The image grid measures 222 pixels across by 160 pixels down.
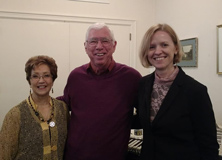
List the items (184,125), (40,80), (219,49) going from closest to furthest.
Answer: (184,125), (40,80), (219,49)

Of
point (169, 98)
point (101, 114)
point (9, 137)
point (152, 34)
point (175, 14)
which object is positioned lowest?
point (9, 137)

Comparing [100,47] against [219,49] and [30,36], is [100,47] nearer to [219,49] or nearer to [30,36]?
[219,49]

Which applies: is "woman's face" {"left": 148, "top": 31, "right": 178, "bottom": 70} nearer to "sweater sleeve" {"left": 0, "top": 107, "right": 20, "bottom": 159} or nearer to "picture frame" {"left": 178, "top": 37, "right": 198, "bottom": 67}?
"sweater sleeve" {"left": 0, "top": 107, "right": 20, "bottom": 159}

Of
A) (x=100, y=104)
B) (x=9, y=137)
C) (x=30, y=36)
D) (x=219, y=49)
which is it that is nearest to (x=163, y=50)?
(x=100, y=104)

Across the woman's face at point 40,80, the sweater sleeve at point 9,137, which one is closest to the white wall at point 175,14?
the woman's face at point 40,80

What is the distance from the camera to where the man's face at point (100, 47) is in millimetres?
1592

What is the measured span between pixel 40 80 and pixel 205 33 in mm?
2025

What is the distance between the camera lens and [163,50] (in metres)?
1.28

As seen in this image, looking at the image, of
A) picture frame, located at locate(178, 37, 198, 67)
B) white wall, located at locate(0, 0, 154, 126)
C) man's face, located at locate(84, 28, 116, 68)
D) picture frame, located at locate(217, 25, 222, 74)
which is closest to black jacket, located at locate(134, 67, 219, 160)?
man's face, located at locate(84, 28, 116, 68)

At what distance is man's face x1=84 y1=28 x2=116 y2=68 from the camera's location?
62.7 inches

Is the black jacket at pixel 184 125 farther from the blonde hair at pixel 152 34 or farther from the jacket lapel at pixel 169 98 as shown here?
the blonde hair at pixel 152 34

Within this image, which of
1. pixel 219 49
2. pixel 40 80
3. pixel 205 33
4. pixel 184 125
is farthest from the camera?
pixel 205 33

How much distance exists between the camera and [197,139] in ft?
3.89

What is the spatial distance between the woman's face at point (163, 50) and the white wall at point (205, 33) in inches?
54.0
